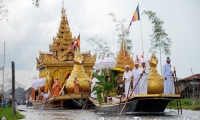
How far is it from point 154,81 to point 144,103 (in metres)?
1.04

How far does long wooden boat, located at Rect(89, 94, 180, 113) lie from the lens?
18109mm

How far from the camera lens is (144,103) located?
1889 centimetres

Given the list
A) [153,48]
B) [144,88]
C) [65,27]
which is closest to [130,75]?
[144,88]

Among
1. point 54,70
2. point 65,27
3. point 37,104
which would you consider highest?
point 65,27

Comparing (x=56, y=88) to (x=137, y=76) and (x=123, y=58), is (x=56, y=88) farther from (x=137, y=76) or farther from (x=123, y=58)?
(x=137, y=76)

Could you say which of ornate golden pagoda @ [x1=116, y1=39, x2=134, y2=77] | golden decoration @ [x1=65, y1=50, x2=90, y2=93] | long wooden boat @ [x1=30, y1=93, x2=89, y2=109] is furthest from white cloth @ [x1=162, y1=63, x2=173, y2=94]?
ornate golden pagoda @ [x1=116, y1=39, x2=134, y2=77]

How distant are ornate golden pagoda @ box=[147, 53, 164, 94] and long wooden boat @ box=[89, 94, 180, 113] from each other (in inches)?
16.6

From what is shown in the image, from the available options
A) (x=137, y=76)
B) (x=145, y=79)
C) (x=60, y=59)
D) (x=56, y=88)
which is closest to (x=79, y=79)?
(x=56, y=88)

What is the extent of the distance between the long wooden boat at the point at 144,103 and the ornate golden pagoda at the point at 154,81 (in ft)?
1.38

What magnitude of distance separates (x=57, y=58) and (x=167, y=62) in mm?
20237

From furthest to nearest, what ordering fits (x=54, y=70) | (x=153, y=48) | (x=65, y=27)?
1. (x=65, y=27)
2. (x=54, y=70)
3. (x=153, y=48)

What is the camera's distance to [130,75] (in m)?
19.7

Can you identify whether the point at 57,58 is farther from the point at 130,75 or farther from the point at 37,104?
the point at 130,75

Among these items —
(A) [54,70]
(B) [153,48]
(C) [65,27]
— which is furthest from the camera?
(C) [65,27]
